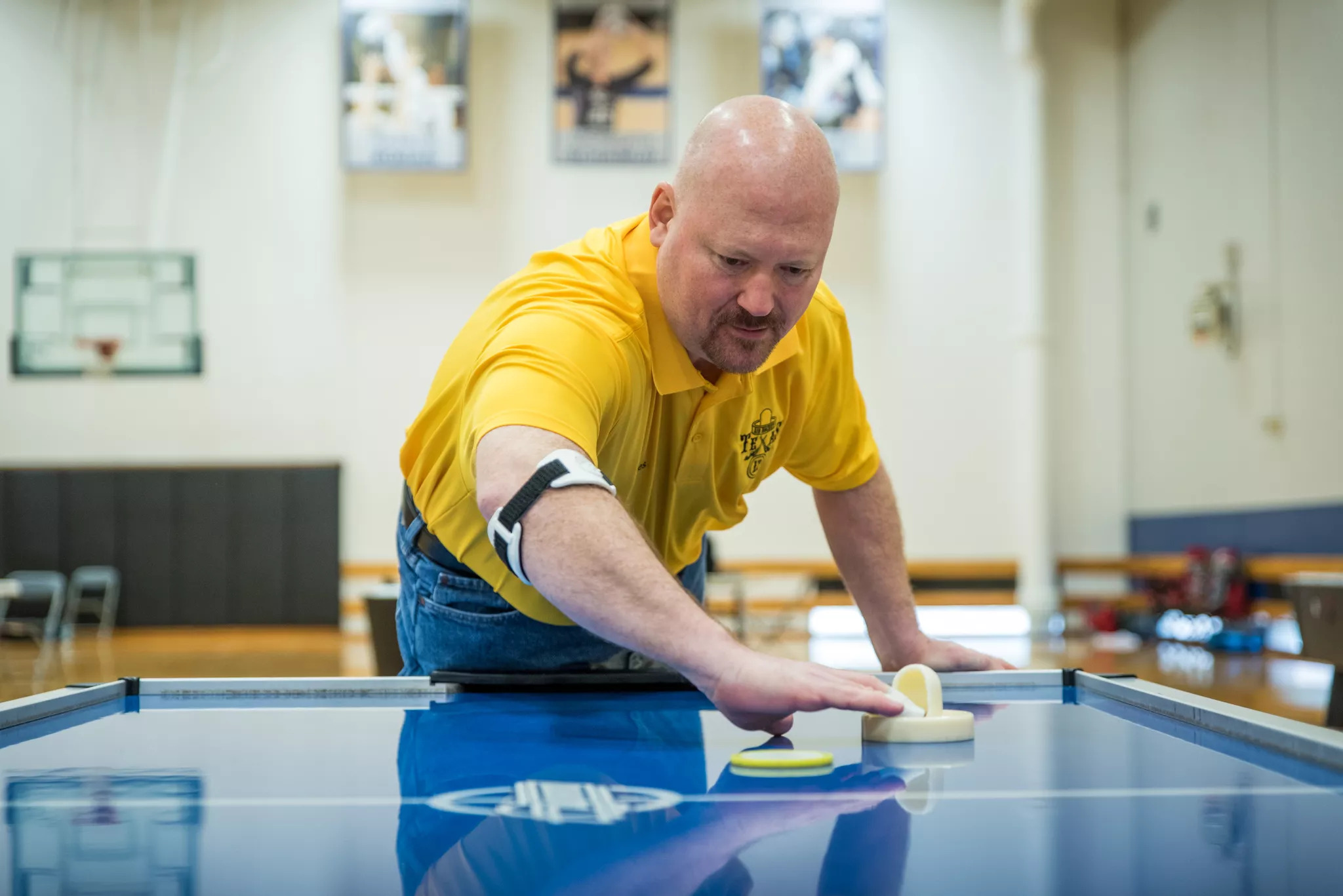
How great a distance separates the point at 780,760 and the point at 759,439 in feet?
2.88

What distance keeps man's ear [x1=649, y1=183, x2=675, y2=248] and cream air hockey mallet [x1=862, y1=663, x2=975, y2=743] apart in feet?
2.31

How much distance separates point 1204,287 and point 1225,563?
2.09 metres

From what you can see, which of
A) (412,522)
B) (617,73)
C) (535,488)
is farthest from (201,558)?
(535,488)

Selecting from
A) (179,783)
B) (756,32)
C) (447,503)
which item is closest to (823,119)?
(756,32)

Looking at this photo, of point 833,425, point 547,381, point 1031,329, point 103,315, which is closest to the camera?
point 547,381

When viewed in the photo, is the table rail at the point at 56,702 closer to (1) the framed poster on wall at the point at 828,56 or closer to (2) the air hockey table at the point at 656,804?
(2) the air hockey table at the point at 656,804

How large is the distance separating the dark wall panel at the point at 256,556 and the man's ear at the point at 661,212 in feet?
29.3

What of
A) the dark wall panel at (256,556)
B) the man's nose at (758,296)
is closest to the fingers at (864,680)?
the man's nose at (758,296)

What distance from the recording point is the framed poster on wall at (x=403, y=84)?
9.74 m

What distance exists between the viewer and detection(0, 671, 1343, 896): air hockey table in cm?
76

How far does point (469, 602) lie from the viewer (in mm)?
1894

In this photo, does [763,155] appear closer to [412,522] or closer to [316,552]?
[412,522]

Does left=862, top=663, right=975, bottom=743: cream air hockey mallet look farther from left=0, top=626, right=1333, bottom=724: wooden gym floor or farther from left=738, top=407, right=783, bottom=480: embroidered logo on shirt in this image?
left=0, top=626, right=1333, bottom=724: wooden gym floor

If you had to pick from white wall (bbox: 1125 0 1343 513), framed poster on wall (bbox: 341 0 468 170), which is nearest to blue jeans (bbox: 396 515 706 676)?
white wall (bbox: 1125 0 1343 513)
